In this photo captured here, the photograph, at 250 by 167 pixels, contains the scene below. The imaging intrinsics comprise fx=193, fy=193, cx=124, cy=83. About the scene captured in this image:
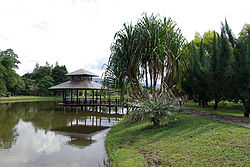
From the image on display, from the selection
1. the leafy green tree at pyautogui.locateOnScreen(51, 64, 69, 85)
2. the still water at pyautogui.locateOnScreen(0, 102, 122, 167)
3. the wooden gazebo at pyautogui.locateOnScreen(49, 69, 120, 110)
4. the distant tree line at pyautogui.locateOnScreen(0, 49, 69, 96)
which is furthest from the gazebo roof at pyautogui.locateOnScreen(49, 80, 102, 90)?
the leafy green tree at pyautogui.locateOnScreen(51, 64, 69, 85)

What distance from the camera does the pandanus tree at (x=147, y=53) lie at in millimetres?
8344

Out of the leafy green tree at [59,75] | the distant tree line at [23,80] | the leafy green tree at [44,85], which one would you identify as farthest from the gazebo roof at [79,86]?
the leafy green tree at [59,75]

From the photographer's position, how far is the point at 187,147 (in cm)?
448

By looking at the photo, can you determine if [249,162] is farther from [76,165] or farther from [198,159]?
[76,165]

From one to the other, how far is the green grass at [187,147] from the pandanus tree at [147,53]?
2871mm

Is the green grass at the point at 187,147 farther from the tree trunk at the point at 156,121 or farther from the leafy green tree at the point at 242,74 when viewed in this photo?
the leafy green tree at the point at 242,74

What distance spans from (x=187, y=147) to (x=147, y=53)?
191 inches

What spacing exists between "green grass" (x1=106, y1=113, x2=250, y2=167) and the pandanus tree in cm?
287

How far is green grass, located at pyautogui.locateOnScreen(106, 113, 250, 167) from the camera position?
379cm

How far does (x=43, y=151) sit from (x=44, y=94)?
34412mm

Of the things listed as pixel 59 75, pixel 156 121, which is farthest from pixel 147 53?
pixel 59 75

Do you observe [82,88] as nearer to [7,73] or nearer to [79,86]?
[79,86]

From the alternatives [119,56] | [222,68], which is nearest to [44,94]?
[119,56]

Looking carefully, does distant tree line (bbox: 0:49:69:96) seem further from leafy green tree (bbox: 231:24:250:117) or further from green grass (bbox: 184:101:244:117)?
leafy green tree (bbox: 231:24:250:117)
